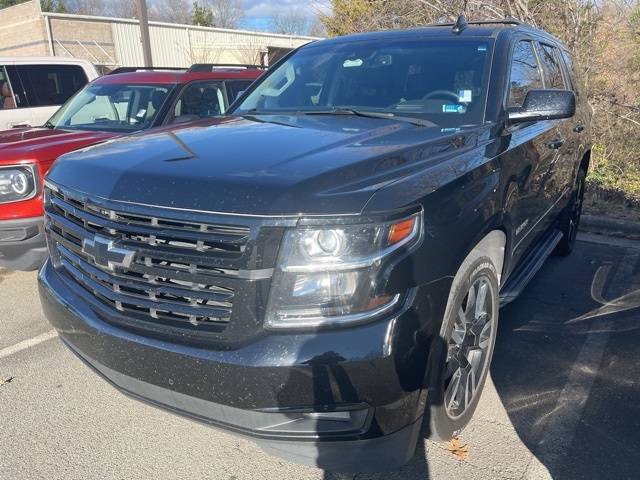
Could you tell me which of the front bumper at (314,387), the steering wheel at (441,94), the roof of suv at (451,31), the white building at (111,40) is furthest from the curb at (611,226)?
the white building at (111,40)

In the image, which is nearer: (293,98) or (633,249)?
(293,98)

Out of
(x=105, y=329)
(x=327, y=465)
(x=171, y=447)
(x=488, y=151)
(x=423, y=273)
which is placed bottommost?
(x=171, y=447)

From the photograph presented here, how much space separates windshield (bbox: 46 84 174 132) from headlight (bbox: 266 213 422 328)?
4120 millimetres

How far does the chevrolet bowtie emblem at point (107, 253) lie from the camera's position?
2172 millimetres

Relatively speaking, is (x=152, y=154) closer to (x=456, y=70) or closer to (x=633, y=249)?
(x=456, y=70)

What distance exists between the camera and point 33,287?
485 cm

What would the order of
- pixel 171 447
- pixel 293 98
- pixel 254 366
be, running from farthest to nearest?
1. pixel 293 98
2. pixel 171 447
3. pixel 254 366

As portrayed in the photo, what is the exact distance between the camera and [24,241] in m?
4.15

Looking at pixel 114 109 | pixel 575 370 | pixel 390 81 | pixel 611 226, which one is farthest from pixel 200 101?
pixel 611 226

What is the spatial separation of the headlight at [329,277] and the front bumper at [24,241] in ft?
9.46

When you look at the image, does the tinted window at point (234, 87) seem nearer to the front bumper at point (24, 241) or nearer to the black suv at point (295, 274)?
the front bumper at point (24, 241)

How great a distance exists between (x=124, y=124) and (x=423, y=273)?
448cm

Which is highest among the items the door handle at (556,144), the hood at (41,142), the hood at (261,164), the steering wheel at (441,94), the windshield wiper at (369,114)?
the steering wheel at (441,94)

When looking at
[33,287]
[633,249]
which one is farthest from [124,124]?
[633,249]
